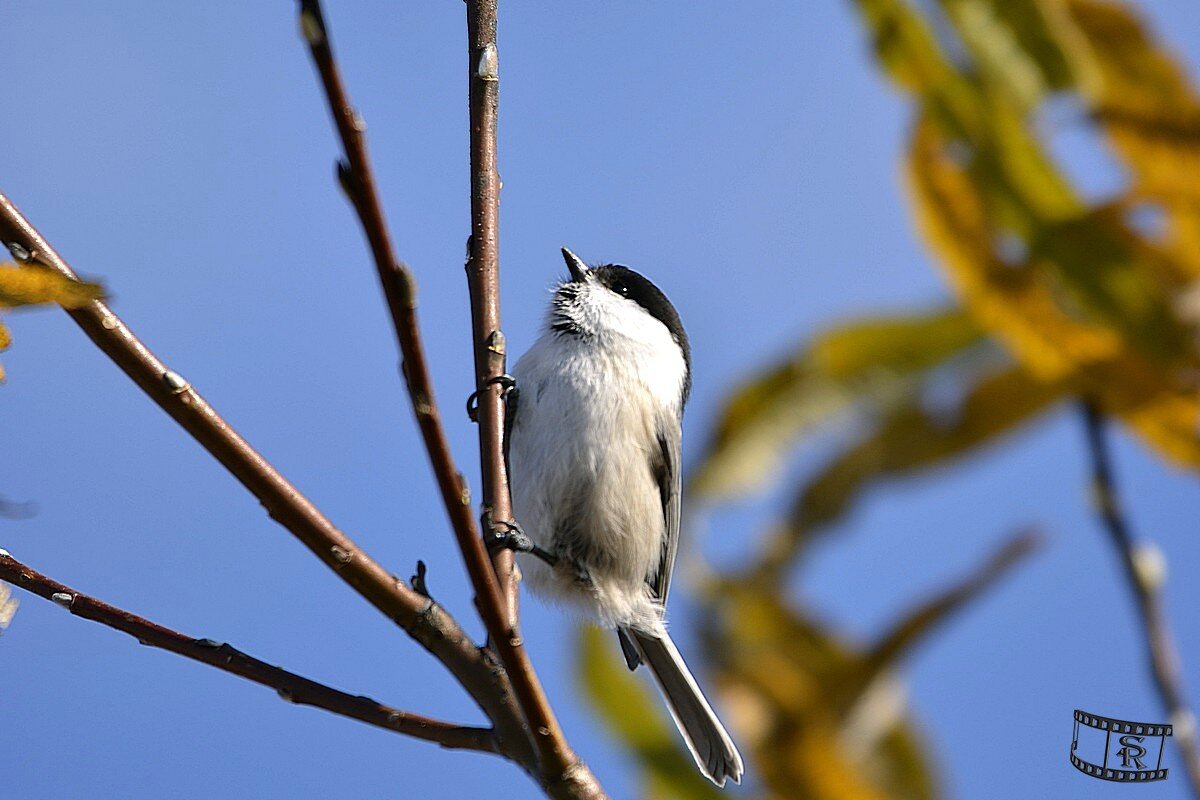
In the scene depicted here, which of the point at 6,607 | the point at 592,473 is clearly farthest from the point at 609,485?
the point at 6,607

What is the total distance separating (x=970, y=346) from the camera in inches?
17.9

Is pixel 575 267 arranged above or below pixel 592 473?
above

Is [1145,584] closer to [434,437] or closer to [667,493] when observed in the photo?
[434,437]

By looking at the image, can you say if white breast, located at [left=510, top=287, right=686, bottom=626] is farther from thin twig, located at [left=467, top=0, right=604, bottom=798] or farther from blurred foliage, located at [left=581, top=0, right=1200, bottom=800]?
blurred foliage, located at [left=581, top=0, right=1200, bottom=800]

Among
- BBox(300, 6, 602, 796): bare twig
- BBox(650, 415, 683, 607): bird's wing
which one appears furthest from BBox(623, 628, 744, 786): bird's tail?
BBox(300, 6, 602, 796): bare twig

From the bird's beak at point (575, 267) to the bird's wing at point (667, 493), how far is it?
25.8 inches

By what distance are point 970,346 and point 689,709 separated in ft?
9.77

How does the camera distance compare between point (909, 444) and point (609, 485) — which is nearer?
point (909, 444)

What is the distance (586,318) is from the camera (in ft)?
11.3

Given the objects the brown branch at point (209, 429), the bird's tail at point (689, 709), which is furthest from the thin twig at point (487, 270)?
the bird's tail at point (689, 709)

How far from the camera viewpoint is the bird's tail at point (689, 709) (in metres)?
3.15

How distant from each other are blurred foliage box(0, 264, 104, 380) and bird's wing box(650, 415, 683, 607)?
2.54m

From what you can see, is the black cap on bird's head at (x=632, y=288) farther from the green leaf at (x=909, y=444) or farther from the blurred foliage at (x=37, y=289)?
the green leaf at (x=909, y=444)

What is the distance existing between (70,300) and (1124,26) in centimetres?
68
